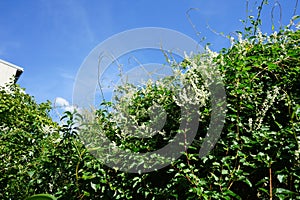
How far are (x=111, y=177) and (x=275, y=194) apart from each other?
3.63ft

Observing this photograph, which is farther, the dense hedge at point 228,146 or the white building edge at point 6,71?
the white building edge at point 6,71

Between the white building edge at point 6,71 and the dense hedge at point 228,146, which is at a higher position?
the white building edge at point 6,71

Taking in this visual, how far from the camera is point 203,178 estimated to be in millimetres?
1976

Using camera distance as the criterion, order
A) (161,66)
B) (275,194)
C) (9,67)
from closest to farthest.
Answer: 1. (275,194)
2. (161,66)
3. (9,67)

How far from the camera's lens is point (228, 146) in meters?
2.04

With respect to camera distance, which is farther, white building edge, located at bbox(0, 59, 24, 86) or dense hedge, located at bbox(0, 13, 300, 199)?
white building edge, located at bbox(0, 59, 24, 86)

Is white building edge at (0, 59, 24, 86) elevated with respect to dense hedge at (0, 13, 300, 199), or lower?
elevated

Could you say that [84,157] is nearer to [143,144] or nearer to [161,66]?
[143,144]

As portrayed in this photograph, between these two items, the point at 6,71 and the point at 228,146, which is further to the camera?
the point at 6,71

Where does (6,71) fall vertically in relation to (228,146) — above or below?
above

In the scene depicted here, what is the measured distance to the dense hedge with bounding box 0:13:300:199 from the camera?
6.29 ft

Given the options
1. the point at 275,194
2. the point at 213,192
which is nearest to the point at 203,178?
the point at 213,192

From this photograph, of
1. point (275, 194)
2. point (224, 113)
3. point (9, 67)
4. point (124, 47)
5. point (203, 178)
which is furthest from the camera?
point (9, 67)

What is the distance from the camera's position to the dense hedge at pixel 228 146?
192 cm
